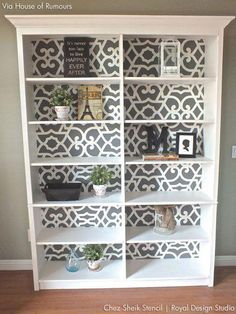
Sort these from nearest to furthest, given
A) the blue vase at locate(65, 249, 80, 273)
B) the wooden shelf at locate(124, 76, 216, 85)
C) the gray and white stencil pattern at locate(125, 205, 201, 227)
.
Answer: the wooden shelf at locate(124, 76, 216, 85), the blue vase at locate(65, 249, 80, 273), the gray and white stencil pattern at locate(125, 205, 201, 227)

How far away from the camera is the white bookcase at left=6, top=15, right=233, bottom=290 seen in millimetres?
2146

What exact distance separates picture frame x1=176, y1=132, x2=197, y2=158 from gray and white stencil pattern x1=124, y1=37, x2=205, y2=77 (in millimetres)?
511

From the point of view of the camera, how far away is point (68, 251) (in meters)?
2.49

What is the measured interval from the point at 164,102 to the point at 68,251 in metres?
1.54

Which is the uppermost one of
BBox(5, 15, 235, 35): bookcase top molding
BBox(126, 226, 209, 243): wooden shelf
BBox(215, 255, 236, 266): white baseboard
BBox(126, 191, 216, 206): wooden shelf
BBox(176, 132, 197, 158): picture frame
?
BBox(5, 15, 235, 35): bookcase top molding

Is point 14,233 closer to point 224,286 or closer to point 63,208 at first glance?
point 63,208

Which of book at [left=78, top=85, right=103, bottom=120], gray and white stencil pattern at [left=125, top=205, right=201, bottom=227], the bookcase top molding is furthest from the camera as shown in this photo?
gray and white stencil pattern at [left=125, top=205, right=201, bottom=227]

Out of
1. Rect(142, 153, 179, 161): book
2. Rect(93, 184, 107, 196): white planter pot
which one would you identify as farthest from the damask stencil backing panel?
Rect(93, 184, 107, 196): white planter pot

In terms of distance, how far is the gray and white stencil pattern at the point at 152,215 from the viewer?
2.45 meters

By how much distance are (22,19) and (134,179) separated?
4.80ft

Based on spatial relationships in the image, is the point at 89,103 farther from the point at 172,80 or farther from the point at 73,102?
the point at 172,80

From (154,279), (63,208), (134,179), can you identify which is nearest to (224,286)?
(154,279)

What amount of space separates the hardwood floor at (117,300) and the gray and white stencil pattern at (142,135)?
43.6 inches

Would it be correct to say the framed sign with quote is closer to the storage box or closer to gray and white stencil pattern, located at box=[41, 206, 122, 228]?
the storage box
